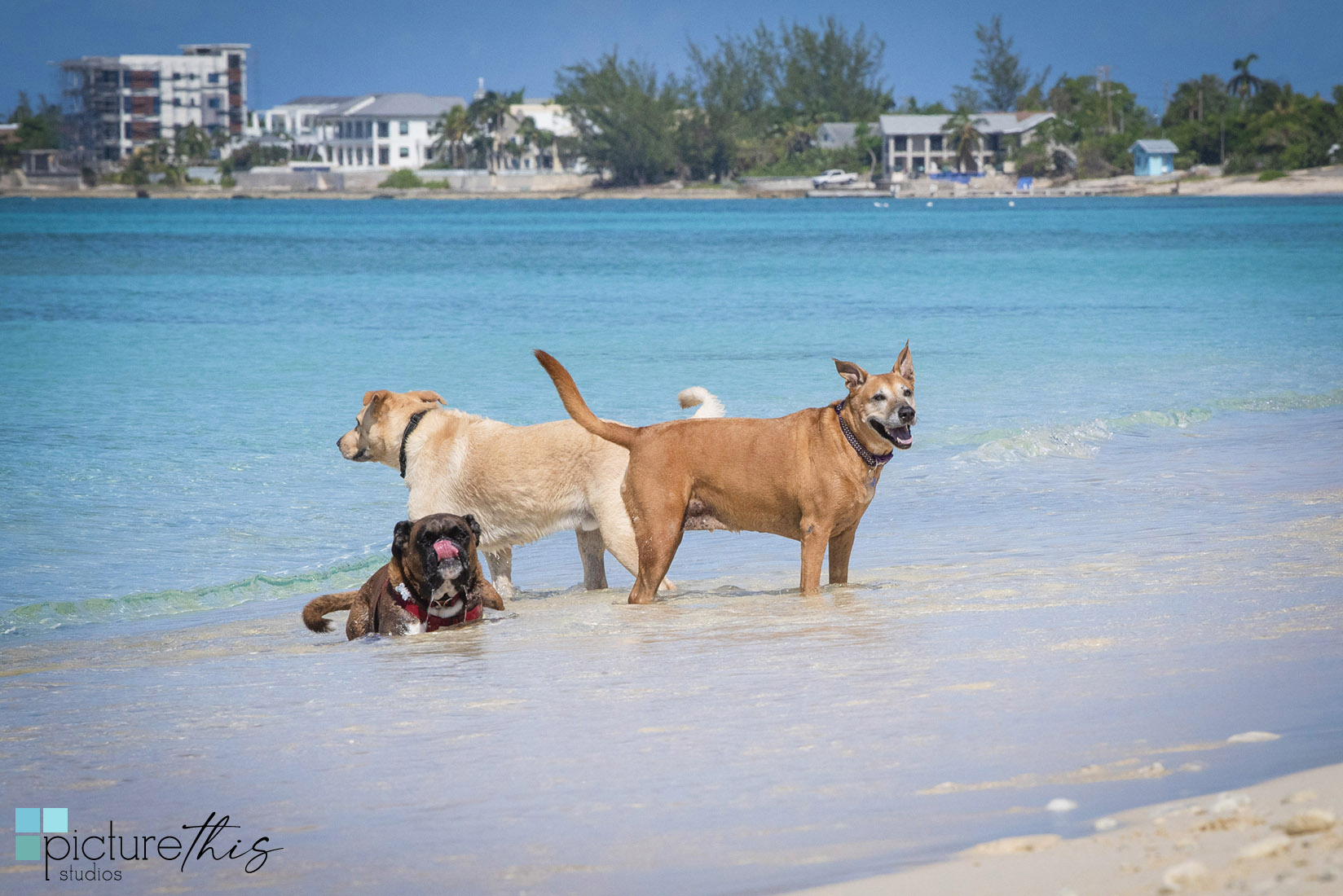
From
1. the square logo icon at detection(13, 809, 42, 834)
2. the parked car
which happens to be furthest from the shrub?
the square logo icon at detection(13, 809, 42, 834)

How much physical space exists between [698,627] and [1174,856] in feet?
12.4

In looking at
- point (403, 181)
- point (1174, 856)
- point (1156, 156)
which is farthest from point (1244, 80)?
point (1174, 856)

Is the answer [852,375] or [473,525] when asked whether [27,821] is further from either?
[852,375]

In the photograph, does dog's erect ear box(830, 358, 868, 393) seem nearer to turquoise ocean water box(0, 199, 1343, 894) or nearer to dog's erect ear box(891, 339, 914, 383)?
dog's erect ear box(891, 339, 914, 383)

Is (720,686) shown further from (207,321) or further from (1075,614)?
(207,321)

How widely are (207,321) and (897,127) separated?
144092 millimetres

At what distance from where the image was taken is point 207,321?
33.2 m

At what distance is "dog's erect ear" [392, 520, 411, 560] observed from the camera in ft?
22.9

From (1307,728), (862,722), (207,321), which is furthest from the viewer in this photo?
(207,321)

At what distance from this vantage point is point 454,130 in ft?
604

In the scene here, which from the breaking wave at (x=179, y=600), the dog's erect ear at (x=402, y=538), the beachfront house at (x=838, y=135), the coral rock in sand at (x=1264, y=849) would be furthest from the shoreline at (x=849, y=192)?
the coral rock in sand at (x=1264, y=849)

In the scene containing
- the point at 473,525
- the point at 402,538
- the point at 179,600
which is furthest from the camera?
the point at 179,600

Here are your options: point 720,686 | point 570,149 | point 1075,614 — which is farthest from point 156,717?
point 570,149

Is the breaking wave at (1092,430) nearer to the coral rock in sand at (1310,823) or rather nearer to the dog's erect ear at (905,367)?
the dog's erect ear at (905,367)
